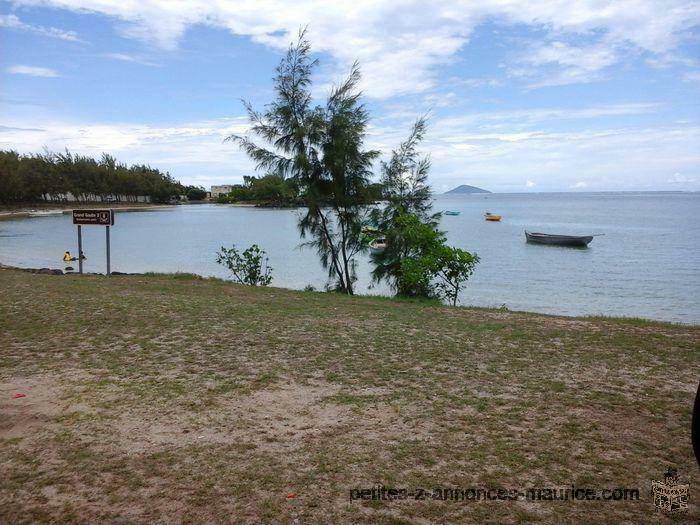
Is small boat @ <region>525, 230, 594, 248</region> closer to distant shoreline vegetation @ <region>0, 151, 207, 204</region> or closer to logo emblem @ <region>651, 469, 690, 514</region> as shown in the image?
logo emblem @ <region>651, 469, 690, 514</region>

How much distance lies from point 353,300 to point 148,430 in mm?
7069

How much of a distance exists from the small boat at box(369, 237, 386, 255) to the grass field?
7.59 meters

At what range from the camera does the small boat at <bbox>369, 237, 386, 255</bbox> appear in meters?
15.0

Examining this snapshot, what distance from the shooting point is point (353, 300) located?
10.6 m

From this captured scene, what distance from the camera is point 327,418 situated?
3.97m

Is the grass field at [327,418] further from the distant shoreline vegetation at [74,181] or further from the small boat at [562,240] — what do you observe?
the distant shoreline vegetation at [74,181]

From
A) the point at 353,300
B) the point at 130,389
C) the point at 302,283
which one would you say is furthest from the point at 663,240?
the point at 130,389

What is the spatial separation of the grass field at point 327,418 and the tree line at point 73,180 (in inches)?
3422

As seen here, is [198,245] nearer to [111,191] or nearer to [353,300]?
[353,300]

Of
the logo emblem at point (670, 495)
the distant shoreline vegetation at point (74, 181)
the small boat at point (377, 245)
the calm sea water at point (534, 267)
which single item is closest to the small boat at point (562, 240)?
the calm sea water at point (534, 267)

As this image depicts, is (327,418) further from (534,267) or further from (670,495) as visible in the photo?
(534,267)

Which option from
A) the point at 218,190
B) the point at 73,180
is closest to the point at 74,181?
the point at 73,180

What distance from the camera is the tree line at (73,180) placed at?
277ft

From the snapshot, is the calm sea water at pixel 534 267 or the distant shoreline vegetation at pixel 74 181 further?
the distant shoreline vegetation at pixel 74 181
